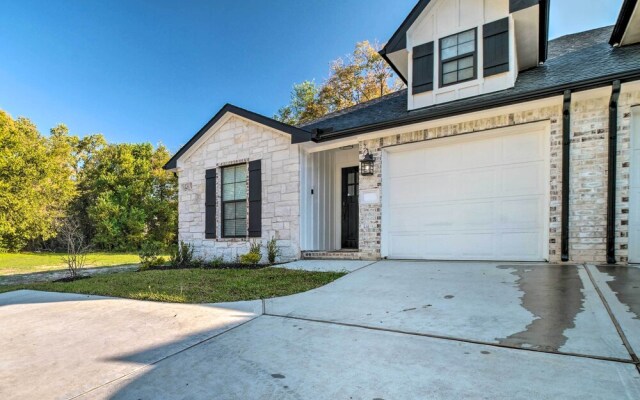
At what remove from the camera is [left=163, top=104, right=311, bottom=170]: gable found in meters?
8.02

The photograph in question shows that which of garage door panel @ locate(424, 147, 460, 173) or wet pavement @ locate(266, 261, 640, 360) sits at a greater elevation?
garage door panel @ locate(424, 147, 460, 173)

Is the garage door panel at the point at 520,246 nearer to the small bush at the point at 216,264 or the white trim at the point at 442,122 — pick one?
the white trim at the point at 442,122

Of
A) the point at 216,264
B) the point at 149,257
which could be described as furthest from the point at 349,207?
the point at 149,257

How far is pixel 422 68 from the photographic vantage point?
7469 millimetres

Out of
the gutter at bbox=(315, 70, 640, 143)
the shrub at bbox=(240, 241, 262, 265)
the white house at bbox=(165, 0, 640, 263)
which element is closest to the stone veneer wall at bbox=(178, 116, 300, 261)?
the white house at bbox=(165, 0, 640, 263)

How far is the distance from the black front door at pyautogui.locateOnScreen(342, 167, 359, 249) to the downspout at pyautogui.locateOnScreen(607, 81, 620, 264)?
207 inches

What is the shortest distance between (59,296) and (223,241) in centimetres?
421

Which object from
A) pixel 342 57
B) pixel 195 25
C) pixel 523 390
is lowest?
pixel 523 390

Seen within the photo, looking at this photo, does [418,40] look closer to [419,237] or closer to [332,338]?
[419,237]

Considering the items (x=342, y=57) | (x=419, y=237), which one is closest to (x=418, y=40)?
(x=419, y=237)

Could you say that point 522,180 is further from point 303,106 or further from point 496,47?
point 303,106

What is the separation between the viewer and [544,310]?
10.4 ft

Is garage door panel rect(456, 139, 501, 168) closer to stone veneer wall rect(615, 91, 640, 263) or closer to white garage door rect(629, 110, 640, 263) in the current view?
stone veneer wall rect(615, 91, 640, 263)

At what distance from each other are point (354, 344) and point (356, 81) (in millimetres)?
17903
